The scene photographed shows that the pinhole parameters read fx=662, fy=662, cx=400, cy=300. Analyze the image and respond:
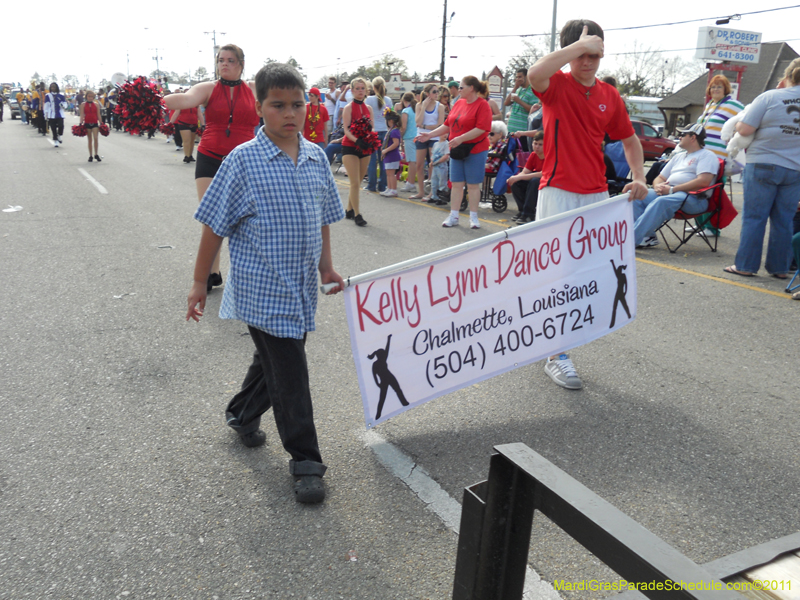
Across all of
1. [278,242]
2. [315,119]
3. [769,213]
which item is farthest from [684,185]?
[278,242]

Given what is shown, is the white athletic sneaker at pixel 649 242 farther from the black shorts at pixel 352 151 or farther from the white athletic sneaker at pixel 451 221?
the black shorts at pixel 352 151

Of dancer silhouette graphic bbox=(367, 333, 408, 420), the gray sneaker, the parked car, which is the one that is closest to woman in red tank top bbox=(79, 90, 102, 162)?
the gray sneaker

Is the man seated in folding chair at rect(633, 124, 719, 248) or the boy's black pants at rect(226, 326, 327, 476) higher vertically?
the man seated in folding chair at rect(633, 124, 719, 248)

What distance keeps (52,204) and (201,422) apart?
29.5 ft

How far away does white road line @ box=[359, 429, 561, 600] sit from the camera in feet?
7.73

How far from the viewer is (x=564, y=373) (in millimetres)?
4180

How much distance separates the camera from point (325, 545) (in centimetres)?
259

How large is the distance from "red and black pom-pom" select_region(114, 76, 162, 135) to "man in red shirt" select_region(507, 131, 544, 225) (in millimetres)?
4839

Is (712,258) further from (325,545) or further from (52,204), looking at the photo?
(52,204)

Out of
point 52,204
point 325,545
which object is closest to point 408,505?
point 325,545

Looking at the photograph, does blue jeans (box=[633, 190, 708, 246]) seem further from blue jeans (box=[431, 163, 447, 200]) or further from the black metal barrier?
the black metal barrier

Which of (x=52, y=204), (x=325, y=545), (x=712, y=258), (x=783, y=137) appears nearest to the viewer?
(x=325, y=545)

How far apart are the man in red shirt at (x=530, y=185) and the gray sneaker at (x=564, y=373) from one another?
555 cm

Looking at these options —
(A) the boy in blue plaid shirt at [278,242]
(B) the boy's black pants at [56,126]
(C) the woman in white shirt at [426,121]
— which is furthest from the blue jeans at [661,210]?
(B) the boy's black pants at [56,126]
